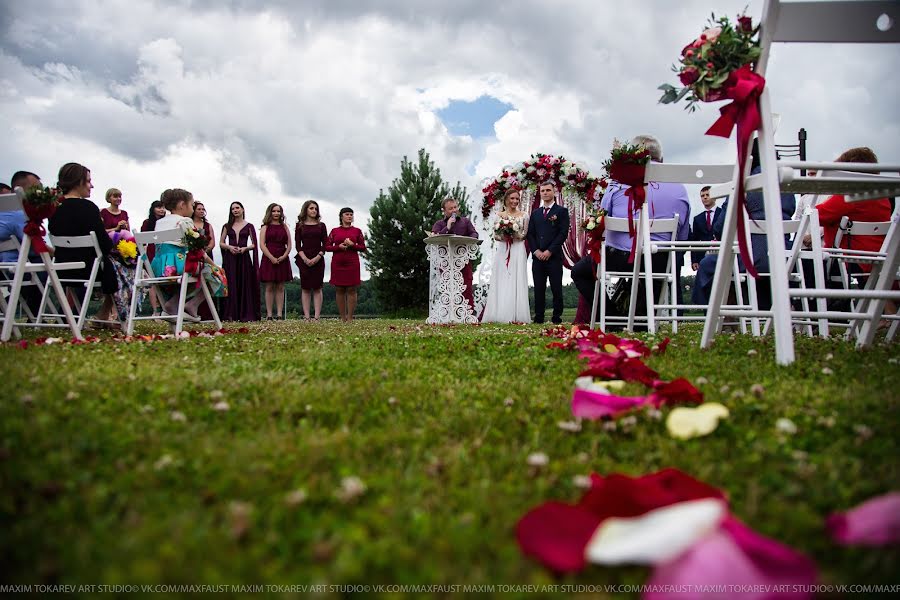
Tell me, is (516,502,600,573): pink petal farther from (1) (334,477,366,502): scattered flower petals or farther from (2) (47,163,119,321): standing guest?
(2) (47,163,119,321): standing guest

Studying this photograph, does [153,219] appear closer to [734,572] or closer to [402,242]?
[402,242]

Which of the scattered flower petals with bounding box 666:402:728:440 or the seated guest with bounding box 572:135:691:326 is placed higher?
the seated guest with bounding box 572:135:691:326

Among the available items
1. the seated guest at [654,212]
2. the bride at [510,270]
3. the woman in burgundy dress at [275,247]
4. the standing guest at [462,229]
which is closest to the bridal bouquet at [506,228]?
the bride at [510,270]

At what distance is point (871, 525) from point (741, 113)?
260cm

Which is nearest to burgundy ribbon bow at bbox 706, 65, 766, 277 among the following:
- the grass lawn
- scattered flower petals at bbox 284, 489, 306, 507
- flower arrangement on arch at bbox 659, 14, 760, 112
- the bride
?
flower arrangement on arch at bbox 659, 14, 760, 112

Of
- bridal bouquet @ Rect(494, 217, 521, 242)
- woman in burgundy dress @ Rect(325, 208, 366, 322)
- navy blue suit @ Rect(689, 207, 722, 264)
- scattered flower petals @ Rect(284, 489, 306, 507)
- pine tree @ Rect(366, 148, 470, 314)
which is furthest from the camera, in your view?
pine tree @ Rect(366, 148, 470, 314)

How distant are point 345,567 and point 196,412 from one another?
1315mm

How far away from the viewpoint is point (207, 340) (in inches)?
203

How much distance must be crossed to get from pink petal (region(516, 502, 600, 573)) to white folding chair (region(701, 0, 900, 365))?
2417 mm

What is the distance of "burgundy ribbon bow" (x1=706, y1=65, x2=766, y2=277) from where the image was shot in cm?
292

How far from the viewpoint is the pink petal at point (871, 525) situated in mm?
1061

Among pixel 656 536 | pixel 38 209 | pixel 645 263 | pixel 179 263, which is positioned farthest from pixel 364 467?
pixel 179 263

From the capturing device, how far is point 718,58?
3.01 meters

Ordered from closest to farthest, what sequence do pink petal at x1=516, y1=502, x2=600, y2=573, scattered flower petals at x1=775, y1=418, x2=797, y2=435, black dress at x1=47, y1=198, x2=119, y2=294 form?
1. pink petal at x1=516, y1=502, x2=600, y2=573
2. scattered flower petals at x1=775, y1=418, x2=797, y2=435
3. black dress at x1=47, y1=198, x2=119, y2=294
